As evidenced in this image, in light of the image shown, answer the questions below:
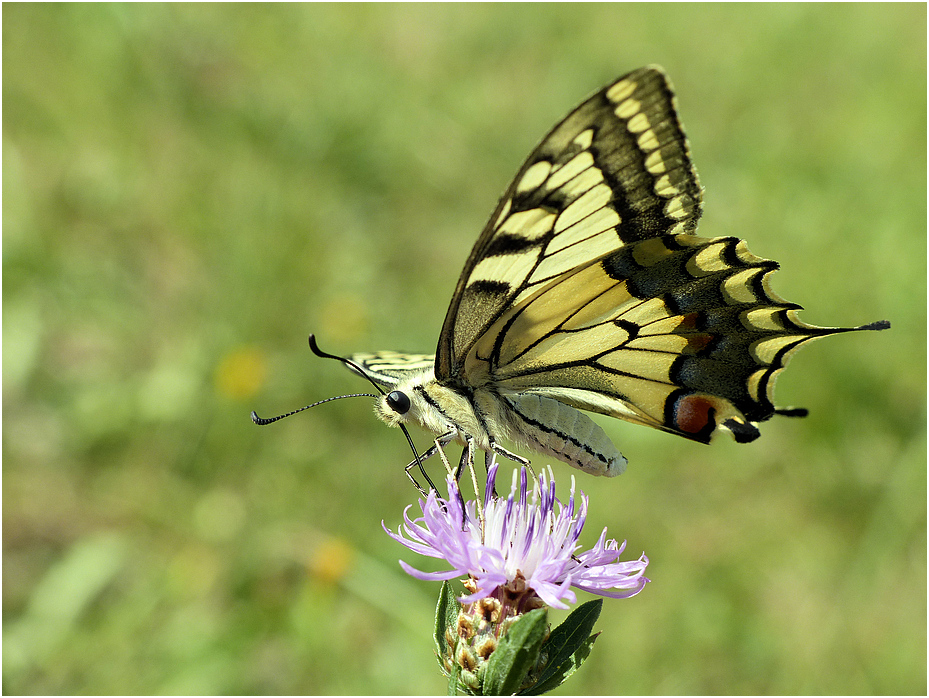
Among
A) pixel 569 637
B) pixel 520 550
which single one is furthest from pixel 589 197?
pixel 569 637

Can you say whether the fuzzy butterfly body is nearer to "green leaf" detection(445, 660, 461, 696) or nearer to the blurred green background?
"green leaf" detection(445, 660, 461, 696)

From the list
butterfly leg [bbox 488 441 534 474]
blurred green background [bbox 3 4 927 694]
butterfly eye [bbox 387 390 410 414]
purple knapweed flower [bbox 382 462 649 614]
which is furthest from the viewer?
blurred green background [bbox 3 4 927 694]

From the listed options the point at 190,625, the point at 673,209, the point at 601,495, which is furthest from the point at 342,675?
the point at 673,209

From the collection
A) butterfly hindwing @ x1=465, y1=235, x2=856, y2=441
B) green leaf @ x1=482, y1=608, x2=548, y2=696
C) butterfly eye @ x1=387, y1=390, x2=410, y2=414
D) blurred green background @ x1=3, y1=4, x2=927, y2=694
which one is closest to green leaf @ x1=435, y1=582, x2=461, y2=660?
green leaf @ x1=482, y1=608, x2=548, y2=696

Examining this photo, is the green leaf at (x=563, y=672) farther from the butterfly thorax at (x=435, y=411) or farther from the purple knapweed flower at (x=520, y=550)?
the butterfly thorax at (x=435, y=411)

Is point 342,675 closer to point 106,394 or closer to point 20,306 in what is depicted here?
point 106,394

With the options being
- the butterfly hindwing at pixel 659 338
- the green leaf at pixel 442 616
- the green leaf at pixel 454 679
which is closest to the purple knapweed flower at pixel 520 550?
the green leaf at pixel 442 616
